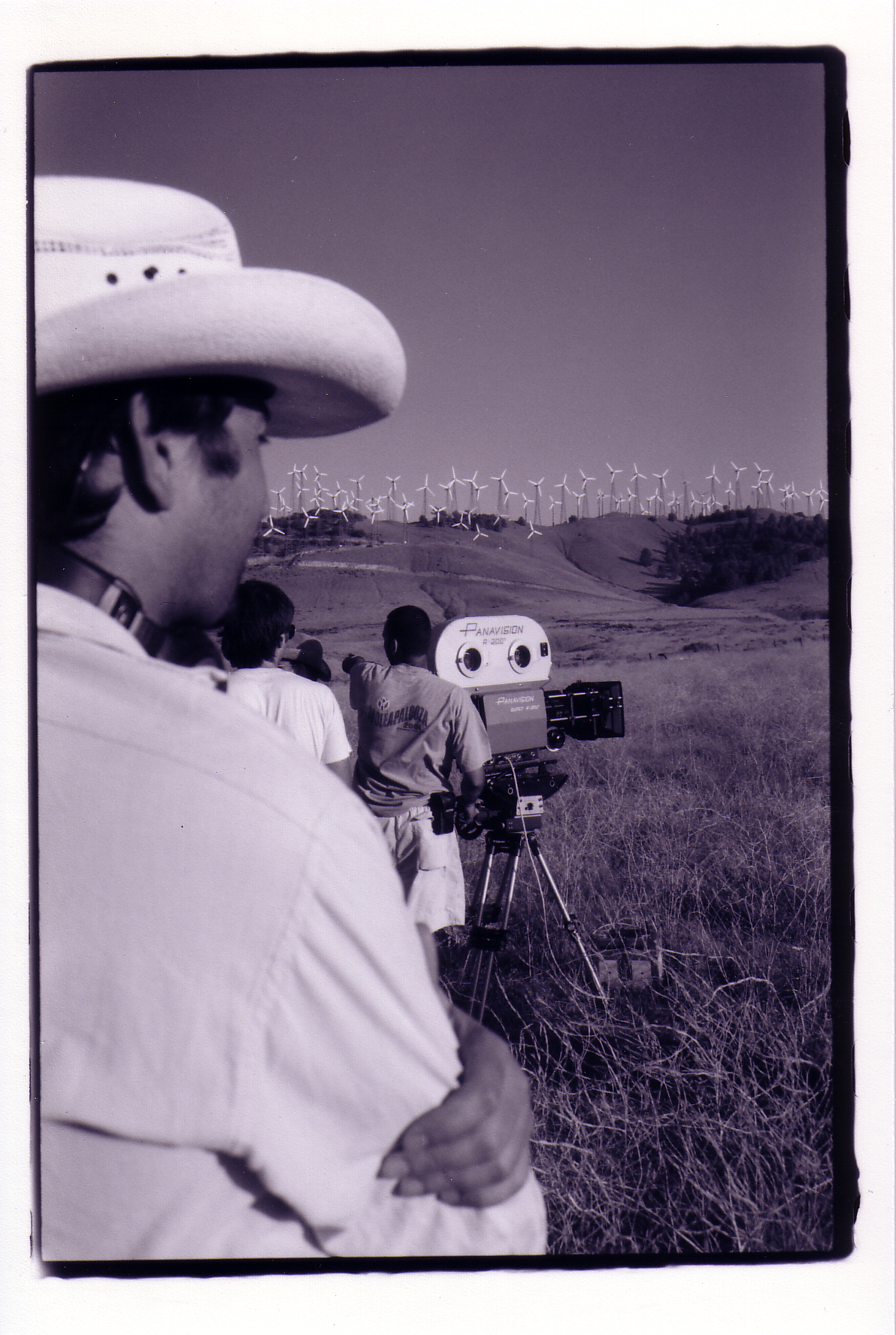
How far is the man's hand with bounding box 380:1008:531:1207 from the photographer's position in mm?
1297

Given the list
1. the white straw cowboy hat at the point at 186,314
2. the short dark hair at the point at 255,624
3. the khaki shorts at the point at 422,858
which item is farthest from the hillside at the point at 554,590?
the white straw cowboy hat at the point at 186,314

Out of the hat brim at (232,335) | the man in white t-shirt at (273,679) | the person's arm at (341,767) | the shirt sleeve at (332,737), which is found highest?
the hat brim at (232,335)

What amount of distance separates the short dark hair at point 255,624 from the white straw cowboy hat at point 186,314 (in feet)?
4.12

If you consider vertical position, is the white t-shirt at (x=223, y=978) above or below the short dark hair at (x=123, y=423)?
below

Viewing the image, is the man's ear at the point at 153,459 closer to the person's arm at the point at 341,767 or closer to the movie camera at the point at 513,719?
the movie camera at the point at 513,719

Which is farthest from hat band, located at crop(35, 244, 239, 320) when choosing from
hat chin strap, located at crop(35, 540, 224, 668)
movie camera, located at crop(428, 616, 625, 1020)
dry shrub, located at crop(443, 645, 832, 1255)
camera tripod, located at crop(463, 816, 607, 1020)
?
camera tripod, located at crop(463, 816, 607, 1020)

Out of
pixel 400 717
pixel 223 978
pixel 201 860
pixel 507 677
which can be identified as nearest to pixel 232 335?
pixel 201 860

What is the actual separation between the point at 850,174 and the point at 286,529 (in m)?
2.23

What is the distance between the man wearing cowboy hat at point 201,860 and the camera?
1189 mm

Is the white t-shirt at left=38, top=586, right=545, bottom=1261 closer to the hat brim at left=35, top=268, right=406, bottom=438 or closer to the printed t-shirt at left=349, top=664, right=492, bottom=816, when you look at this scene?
the hat brim at left=35, top=268, right=406, bottom=438

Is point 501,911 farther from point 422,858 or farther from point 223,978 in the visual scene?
point 223,978

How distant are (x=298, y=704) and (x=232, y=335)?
1.65m

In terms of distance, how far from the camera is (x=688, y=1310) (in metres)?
1.98

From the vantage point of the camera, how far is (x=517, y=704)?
2.89m
